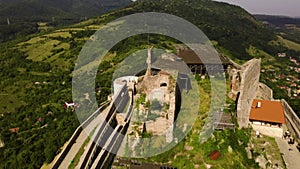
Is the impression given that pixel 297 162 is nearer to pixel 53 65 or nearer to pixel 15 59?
pixel 53 65

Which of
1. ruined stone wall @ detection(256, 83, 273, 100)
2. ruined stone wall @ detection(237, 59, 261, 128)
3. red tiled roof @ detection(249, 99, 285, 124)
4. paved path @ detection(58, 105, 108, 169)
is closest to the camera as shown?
paved path @ detection(58, 105, 108, 169)

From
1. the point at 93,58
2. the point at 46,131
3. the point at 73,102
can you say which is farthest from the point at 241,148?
the point at 93,58

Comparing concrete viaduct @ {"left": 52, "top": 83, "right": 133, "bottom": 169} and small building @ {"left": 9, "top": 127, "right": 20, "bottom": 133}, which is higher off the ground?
concrete viaduct @ {"left": 52, "top": 83, "right": 133, "bottom": 169}

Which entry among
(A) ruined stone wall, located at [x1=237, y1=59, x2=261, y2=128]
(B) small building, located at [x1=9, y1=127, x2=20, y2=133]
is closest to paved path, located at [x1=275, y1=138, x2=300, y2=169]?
(A) ruined stone wall, located at [x1=237, y1=59, x2=261, y2=128]

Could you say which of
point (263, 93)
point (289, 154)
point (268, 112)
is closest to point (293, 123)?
point (268, 112)

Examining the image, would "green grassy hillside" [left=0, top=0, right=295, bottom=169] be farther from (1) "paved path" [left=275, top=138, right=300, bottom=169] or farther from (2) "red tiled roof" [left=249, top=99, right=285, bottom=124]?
(1) "paved path" [left=275, top=138, right=300, bottom=169]

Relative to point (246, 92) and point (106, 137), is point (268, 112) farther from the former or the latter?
point (106, 137)
